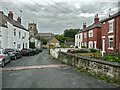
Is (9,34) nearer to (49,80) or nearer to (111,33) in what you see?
(111,33)

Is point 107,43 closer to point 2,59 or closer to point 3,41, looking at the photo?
point 2,59

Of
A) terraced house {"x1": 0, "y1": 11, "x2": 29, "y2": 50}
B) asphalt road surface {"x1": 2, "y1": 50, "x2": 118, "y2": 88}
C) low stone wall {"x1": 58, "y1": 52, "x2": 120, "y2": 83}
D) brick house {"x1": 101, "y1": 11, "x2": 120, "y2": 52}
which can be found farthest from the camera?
terraced house {"x1": 0, "y1": 11, "x2": 29, "y2": 50}

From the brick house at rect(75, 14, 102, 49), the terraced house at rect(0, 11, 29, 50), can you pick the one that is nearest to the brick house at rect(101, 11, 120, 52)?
the brick house at rect(75, 14, 102, 49)

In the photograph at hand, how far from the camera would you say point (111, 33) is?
716 inches

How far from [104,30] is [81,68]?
1472cm

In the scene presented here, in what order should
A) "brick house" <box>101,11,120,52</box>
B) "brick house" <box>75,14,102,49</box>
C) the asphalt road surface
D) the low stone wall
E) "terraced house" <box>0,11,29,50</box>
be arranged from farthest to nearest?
"brick house" <box>75,14,102,49</box>, "terraced house" <box>0,11,29,50</box>, "brick house" <box>101,11,120,52</box>, the low stone wall, the asphalt road surface

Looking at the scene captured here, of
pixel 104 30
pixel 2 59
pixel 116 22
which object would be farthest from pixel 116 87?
pixel 104 30

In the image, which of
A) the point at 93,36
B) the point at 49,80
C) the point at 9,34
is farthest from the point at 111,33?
the point at 9,34

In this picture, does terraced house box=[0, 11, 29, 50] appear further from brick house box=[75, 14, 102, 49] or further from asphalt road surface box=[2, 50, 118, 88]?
brick house box=[75, 14, 102, 49]

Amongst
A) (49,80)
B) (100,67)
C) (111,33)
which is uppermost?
(111,33)

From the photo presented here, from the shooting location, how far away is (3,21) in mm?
22609

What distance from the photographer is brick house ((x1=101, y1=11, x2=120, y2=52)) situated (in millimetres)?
16597

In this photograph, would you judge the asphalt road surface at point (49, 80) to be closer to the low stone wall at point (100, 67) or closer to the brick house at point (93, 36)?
the low stone wall at point (100, 67)

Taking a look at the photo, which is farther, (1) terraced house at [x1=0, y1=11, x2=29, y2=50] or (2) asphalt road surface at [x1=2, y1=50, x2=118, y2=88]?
(1) terraced house at [x1=0, y1=11, x2=29, y2=50]
